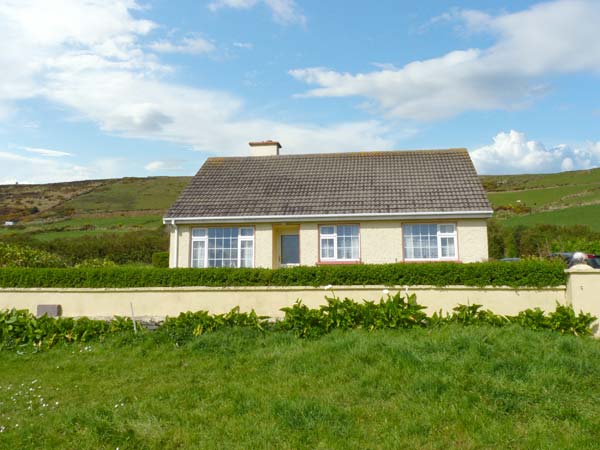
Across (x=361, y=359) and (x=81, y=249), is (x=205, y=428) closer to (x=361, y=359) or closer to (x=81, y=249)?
(x=361, y=359)

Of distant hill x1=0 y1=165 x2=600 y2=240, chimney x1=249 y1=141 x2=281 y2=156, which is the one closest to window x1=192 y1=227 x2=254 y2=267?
chimney x1=249 y1=141 x2=281 y2=156

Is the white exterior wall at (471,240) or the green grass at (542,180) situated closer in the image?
the white exterior wall at (471,240)

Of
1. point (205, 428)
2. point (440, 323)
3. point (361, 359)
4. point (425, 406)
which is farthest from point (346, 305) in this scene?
point (205, 428)

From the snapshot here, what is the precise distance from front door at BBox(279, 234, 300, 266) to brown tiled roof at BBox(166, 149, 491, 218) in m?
1.48

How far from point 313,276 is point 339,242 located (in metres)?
5.66

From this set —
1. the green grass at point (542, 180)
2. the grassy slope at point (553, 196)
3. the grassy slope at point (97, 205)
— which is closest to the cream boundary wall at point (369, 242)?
the grassy slope at point (553, 196)

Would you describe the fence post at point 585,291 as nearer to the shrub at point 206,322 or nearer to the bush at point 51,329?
the shrub at point 206,322

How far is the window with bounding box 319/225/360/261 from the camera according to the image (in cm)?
1688

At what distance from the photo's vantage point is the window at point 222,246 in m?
17.5

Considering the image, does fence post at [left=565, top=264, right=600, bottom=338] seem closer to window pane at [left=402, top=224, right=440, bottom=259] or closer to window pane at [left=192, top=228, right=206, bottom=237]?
window pane at [left=402, top=224, right=440, bottom=259]

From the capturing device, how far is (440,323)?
10406 millimetres

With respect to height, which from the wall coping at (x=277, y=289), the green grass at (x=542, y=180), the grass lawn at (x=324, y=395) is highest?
the green grass at (x=542, y=180)

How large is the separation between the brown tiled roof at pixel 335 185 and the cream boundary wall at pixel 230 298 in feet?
18.6

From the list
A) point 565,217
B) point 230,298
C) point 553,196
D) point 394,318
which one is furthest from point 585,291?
point 553,196
